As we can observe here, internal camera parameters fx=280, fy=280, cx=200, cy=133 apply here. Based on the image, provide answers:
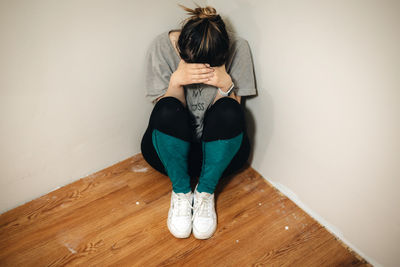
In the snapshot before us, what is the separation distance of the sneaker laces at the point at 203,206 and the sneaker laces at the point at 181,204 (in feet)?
0.10

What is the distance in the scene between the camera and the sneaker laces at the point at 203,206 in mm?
1081

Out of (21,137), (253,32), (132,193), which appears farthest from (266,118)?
(21,137)

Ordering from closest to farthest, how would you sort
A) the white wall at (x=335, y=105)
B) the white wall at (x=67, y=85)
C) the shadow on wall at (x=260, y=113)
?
the white wall at (x=335, y=105) → the white wall at (x=67, y=85) → the shadow on wall at (x=260, y=113)

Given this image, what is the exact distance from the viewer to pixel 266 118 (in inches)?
47.0

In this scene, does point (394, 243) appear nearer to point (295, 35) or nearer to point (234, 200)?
point (234, 200)

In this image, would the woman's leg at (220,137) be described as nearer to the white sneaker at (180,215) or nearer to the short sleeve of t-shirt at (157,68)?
the white sneaker at (180,215)

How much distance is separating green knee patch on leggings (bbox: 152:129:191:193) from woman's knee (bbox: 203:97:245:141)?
0.34 feet

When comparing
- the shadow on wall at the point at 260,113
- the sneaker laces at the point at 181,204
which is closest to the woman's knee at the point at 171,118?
the sneaker laces at the point at 181,204

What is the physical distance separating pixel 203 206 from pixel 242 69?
1.83ft

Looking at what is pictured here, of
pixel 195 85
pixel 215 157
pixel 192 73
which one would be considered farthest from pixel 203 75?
pixel 215 157

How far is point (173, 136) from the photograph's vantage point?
0.99 meters

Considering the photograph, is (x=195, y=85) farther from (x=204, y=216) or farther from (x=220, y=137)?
(x=204, y=216)

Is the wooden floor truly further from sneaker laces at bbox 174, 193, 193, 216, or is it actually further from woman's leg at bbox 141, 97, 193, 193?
woman's leg at bbox 141, 97, 193, 193

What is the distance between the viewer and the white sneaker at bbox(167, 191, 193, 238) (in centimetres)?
105
